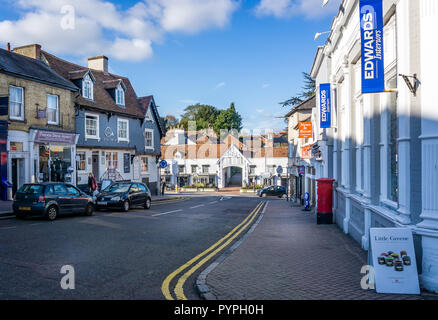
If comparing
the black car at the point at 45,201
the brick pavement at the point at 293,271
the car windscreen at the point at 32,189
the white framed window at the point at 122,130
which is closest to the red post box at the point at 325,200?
the brick pavement at the point at 293,271

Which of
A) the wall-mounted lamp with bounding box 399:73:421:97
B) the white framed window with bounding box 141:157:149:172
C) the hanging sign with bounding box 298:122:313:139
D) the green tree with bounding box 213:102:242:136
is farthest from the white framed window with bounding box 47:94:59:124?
the green tree with bounding box 213:102:242:136

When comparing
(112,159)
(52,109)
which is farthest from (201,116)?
(52,109)

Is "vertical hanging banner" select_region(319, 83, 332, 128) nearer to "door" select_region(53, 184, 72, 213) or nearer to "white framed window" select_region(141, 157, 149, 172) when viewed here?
"door" select_region(53, 184, 72, 213)

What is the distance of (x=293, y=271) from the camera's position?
7.00 metres

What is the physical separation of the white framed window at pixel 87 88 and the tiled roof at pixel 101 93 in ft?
1.29

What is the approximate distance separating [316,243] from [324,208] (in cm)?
444

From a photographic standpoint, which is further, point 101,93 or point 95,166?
point 101,93

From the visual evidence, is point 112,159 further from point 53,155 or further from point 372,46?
point 372,46

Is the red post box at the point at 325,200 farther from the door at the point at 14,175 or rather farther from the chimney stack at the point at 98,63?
the chimney stack at the point at 98,63

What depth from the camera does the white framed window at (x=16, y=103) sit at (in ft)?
63.8

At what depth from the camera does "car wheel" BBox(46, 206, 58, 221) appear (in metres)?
13.7

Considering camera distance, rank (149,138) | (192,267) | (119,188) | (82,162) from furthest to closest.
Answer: (149,138) → (82,162) → (119,188) → (192,267)

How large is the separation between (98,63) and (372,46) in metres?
30.0

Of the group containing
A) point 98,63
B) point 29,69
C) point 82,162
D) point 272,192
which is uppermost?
point 98,63
